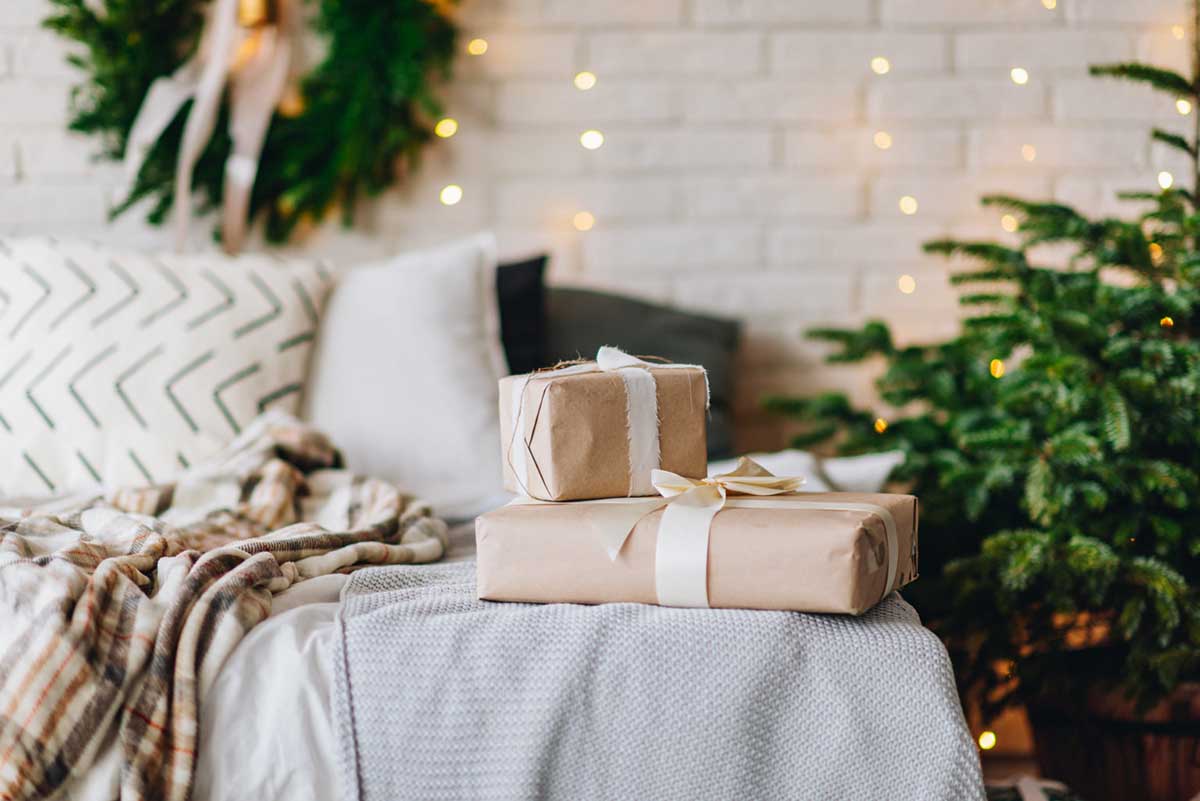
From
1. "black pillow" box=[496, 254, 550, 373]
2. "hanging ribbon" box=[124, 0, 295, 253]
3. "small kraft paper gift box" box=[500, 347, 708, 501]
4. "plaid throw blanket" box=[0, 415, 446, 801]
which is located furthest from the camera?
"hanging ribbon" box=[124, 0, 295, 253]

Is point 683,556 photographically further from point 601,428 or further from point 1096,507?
point 1096,507

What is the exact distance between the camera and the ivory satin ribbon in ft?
2.67

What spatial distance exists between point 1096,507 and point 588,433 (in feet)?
2.66

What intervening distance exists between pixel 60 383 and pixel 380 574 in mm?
780

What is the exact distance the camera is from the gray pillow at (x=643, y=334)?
175cm

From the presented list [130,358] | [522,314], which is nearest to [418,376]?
[522,314]

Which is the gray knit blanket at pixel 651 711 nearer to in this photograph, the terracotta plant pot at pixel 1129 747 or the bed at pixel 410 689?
the bed at pixel 410 689

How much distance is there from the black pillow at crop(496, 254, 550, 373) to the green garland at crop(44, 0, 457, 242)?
42 centimetres

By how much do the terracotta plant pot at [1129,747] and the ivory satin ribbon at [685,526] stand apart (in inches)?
29.4

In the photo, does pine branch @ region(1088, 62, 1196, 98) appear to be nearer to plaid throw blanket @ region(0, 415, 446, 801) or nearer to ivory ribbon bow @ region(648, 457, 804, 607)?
ivory ribbon bow @ region(648, 457, 804, 607)

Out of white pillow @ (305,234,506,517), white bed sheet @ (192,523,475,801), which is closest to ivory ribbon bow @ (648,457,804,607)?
white bed sheet @ (192,523,475,801)

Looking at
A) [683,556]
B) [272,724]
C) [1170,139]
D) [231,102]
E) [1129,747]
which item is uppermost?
[231,102]

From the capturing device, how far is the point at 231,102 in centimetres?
193

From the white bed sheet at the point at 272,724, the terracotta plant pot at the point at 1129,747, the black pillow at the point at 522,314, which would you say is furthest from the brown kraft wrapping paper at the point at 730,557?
the black pillow at the point at 522,314
